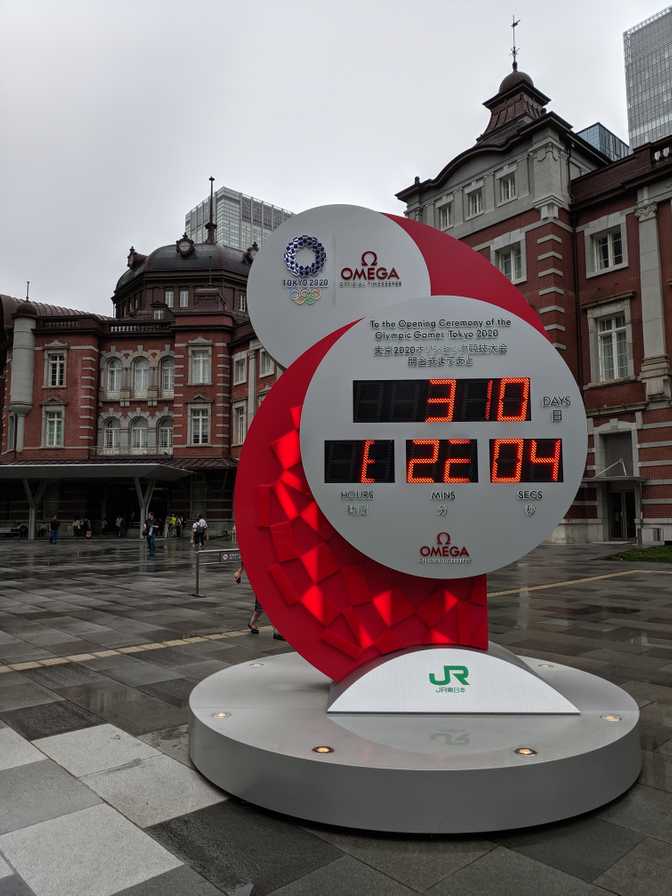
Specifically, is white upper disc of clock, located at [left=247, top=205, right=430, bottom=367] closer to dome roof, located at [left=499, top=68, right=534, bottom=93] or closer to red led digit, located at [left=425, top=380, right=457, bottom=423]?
red led digit, located at [left=425, top=380, right=457, bottom=423]

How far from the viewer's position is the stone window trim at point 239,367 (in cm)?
4416

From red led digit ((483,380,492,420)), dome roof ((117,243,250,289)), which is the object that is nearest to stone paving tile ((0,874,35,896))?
red led digit ((483,380,492,420))

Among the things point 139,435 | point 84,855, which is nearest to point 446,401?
point 84,855

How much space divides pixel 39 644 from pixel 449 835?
280 inches

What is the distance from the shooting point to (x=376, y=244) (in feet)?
19.4

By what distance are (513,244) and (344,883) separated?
3257cm

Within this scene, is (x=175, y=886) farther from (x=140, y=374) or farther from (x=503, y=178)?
(x=140, y=374)

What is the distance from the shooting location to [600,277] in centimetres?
3041

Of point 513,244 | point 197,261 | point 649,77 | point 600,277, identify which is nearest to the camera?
point 600,277

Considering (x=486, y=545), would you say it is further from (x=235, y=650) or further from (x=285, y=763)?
(x=235, y=650)

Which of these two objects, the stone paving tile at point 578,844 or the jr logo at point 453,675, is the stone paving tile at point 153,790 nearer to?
the jr logo at point 453,675

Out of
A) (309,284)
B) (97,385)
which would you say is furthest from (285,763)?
(97,385)

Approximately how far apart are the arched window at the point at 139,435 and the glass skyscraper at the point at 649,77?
118 meters

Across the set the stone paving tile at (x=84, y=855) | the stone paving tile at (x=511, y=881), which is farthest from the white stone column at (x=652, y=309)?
the stone paving tile at (x=84, y=855)
